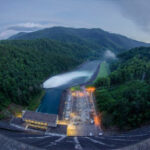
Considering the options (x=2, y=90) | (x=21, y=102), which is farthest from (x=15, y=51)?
(x=21, y=102)

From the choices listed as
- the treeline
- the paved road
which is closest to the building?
the treeline

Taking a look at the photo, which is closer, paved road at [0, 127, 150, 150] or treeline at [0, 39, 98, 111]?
paved road at [0, 127, 150, 150]

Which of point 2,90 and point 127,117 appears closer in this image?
point 127,117

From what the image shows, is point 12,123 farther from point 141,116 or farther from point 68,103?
point 141,116

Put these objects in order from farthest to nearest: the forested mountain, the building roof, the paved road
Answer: the forested mountain, the building roof, the paved road

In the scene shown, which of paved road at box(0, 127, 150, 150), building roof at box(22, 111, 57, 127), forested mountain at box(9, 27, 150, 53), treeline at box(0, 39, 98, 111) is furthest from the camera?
forested mountain at box(9, 27, 150, 53)

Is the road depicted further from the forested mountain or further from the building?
the forested mountain

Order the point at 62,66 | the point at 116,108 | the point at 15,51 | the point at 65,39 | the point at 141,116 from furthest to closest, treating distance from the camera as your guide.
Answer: the point at 65,39 < the point at 62,66 < the point at 15,51 < the point at 116,108 < the point at 141,116

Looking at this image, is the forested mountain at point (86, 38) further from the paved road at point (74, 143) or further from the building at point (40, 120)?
the paved road at point (74, 143)
